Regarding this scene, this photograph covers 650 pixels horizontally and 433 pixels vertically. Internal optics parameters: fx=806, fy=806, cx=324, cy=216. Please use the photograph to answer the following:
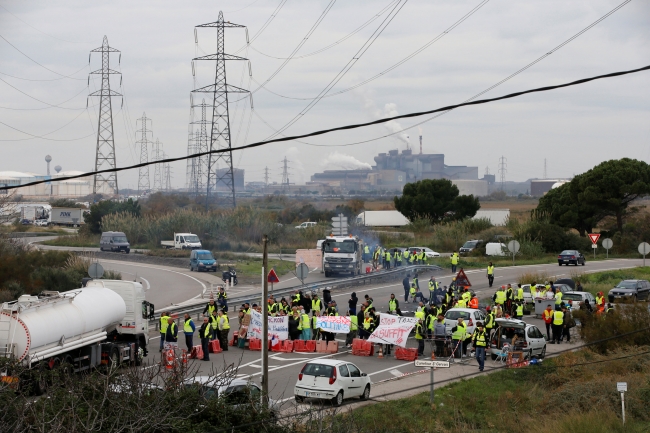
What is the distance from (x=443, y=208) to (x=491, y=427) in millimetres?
66446

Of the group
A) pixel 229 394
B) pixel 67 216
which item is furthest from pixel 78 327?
pixel 67 216

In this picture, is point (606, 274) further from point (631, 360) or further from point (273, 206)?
point (273, 206)

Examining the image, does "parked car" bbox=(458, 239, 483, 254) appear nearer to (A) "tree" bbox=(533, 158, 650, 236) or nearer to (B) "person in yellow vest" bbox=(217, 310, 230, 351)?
(A) "tree" bbox=(533, 158, 650, 236)

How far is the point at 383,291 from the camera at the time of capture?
43.6m

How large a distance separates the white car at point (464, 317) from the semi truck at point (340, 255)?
19581mm

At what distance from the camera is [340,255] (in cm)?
4797

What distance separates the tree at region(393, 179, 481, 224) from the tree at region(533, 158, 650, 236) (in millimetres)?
12601

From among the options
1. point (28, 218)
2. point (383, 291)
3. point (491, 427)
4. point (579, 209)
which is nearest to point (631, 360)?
point (491, 427)

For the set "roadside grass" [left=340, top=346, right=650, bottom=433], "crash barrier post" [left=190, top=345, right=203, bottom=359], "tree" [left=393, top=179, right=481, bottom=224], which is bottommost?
"roadside grass" [left=340, top=346, right=650, bottom=433]

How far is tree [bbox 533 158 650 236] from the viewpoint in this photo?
69688 millimetres

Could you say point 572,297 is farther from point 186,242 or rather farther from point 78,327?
point 186,242

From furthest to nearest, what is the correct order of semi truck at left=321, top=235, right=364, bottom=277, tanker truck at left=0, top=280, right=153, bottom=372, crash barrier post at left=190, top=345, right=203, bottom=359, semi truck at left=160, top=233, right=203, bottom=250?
semi truck at left=160, top=233, right=203, bottom=250, semi truck at left=321, top=235, right=364, bottom=277, crash barrier post at left=190, top=345, right=203, bottom=359, tanker truck at left=0, top=280, right=153, bottom=372

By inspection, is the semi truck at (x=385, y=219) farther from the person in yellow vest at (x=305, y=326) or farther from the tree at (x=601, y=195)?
the person in yellow vest at (x=305, y=326)

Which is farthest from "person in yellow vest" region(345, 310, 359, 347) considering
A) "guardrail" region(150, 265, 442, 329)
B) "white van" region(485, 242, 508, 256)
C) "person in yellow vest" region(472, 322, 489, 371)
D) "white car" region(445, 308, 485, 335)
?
"white van" region(485, 242, 508, 256)
